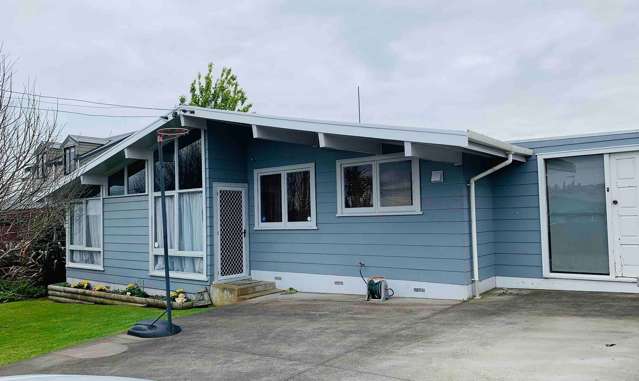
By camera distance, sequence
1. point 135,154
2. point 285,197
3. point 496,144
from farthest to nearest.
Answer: point 135,154 < point 285,197 < point 496,144

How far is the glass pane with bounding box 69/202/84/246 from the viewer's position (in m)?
12.6

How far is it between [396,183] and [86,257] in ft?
26.9

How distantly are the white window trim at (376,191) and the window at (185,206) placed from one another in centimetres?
265

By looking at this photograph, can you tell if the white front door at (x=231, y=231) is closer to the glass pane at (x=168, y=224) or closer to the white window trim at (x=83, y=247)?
the glass pane at (x=168, y=224)

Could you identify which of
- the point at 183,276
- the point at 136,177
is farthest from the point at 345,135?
the point at 136,177

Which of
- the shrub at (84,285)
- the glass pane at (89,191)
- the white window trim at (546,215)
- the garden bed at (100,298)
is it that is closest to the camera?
the white window trim at (546,215)

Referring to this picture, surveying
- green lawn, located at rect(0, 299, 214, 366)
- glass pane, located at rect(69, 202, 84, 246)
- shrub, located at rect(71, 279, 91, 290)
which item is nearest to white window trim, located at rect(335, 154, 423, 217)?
green lawn, located at rect(0, 299, 214, 366)

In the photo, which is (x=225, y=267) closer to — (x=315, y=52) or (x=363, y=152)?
(x=363, y=152)

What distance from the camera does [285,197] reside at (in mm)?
9695

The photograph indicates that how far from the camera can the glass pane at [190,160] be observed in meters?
9.77

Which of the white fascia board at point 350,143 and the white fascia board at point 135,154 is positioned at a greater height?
the white fascia board at point 135,154

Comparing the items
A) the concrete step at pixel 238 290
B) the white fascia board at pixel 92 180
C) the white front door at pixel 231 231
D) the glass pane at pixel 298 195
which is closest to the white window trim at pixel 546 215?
the glass pane at pixel 298 195

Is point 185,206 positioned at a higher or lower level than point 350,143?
lower

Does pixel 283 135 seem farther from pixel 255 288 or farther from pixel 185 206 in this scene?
pixel 255 288
